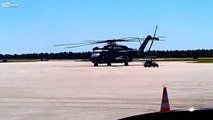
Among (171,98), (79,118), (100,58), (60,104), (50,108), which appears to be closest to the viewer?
(79,118)

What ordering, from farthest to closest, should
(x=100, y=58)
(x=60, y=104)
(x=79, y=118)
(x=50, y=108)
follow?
(x=100, y=58) → (x=60, y=104) → (x=50, y=108) → (x=79, y=118)

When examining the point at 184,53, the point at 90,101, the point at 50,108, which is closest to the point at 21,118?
the point at 50,108

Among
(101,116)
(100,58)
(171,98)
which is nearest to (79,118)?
(101,116)

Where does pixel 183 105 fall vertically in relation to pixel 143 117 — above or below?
below

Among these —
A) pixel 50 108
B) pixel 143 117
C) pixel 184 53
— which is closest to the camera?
pixel 143 117

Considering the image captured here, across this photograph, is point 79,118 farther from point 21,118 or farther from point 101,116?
point 21,118

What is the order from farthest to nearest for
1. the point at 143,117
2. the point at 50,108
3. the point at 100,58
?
the point at 100,58, the point at 50,108, the point at 143,117

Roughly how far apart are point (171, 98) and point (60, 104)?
174 inches

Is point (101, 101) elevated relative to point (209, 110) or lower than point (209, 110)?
lower

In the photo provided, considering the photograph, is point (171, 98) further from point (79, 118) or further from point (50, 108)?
point (79, 118)

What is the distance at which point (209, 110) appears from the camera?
4.02 m

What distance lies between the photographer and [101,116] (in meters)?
12.0

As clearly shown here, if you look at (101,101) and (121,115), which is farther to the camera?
(101,101)

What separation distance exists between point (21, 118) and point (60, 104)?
368 centimetres
